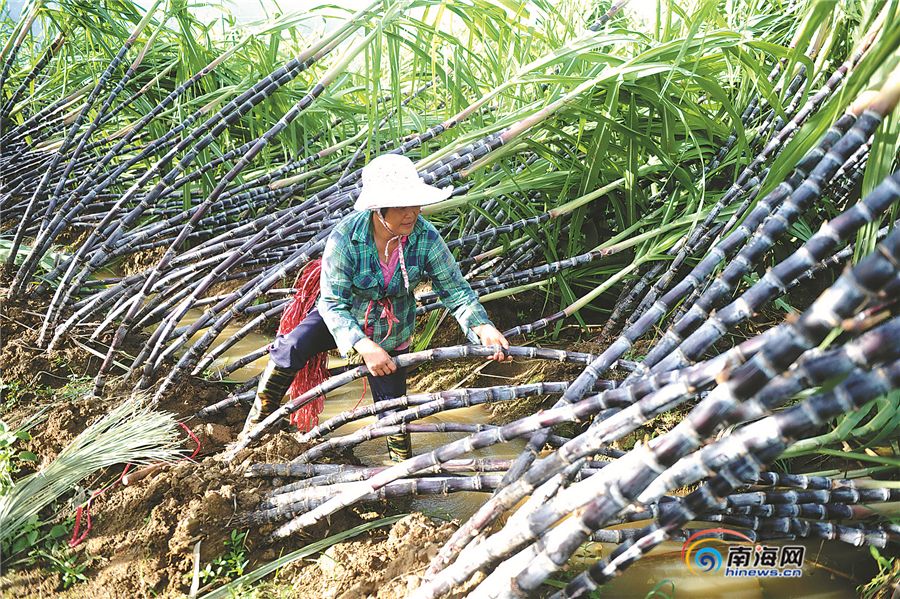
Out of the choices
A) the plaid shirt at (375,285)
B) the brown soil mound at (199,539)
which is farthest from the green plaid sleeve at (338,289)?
the brown soil mound at (199,539)

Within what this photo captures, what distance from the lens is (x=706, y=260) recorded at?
1480mm

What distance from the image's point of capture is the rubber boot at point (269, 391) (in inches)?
81.4

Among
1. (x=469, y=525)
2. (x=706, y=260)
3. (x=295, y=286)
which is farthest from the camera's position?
(x=295, y=286)

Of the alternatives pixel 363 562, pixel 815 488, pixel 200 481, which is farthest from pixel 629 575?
pixel 200 481

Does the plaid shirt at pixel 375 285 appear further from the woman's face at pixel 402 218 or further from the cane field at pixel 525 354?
the cane field at pixel 525 354

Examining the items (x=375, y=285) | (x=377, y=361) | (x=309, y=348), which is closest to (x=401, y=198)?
(x=375, y=285)

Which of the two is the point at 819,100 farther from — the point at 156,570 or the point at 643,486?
the point at 156,570

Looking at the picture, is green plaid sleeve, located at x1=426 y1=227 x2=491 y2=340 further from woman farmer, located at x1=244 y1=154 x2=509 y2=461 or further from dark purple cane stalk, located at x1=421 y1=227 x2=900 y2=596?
dark purple cane stalk, located at x1=421 y1=227 x2=900 y2=596

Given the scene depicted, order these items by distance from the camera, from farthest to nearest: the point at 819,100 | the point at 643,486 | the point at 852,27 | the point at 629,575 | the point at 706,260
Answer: the point at 852,27 < the point at 819,100 < the point at 629,575 < the point at 706,260 < the point at 643,486

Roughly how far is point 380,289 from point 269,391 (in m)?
0.52

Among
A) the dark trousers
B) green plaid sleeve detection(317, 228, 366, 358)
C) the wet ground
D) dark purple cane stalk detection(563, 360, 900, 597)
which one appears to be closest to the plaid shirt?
green plaid sleeve detection(317, 228, 366, 358)

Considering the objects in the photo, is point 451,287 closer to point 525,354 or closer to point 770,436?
point 525,354

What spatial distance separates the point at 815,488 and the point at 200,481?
1.52m

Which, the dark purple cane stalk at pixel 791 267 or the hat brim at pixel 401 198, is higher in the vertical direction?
the hat brim at pixel 401 198
